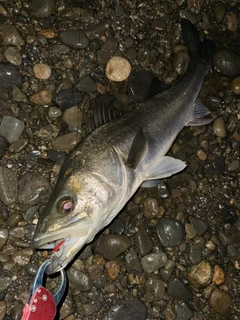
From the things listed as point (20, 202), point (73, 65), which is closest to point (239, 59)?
point (73, 65)

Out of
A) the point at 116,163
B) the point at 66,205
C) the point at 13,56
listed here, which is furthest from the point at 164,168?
the point at 13,56

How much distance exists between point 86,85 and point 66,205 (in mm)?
1713

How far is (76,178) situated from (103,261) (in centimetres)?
114

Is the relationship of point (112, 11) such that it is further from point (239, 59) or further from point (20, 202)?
point (20, 202)

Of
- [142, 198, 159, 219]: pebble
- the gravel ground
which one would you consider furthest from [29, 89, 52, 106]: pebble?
[142, 198, 159, 219]: pebble

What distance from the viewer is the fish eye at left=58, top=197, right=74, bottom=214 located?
9.70 ft

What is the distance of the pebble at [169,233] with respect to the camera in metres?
3.90

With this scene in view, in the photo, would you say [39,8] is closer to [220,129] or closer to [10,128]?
[10,128]

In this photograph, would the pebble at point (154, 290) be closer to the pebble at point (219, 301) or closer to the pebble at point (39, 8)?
the pebble at point (219, 301)

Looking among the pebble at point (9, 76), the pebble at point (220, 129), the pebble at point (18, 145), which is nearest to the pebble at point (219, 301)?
the pebble at point (220, 129)

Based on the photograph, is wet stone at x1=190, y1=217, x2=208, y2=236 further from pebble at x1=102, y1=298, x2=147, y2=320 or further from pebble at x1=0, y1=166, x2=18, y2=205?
pebble at x1=0, y1=166, x2=18, y2=205

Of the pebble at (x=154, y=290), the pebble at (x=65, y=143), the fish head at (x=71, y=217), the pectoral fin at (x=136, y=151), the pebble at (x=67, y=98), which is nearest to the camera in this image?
the fish head at (x=71, y=217)

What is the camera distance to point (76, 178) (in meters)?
3.12

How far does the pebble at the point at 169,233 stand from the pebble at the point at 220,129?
1288mm
